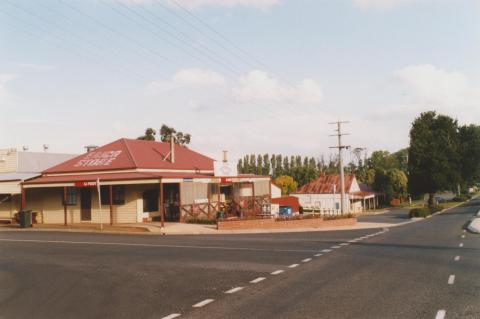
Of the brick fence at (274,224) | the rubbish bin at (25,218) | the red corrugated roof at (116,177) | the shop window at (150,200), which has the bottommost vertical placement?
the brick fence at (274,224)

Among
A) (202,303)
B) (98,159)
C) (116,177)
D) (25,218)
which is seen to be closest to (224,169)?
(116,177)

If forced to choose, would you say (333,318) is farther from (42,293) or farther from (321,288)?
(42,293)

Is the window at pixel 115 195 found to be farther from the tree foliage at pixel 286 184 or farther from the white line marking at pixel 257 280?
the tree foliage at pixel 286 184

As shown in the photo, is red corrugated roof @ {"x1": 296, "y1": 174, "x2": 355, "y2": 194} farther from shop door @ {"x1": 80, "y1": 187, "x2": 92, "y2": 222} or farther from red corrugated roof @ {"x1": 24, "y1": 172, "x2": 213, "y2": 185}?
shop door @ {"x1": 80, "y1": 187, "x2": 92, "y2": 222}

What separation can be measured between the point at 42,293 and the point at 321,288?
21.7 feet

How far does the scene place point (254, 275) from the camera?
13242 mm

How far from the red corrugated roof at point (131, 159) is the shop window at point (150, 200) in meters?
1.82

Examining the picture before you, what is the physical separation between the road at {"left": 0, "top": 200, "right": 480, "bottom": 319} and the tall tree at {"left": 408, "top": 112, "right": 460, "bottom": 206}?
140 ft

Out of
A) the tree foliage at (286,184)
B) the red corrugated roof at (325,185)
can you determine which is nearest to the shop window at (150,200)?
the red corrugated roof at (325,185)

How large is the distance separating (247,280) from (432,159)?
5486cm

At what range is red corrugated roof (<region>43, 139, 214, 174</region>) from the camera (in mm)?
36156

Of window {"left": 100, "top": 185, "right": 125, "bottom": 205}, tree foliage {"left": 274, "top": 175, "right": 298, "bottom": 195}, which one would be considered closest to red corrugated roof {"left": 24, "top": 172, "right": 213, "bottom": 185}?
window {"left": 100, "top": 185, "right": 125, "bottom": 205}

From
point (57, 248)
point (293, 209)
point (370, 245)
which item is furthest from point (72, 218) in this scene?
point (370, 245)

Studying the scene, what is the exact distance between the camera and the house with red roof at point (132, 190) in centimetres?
3375
